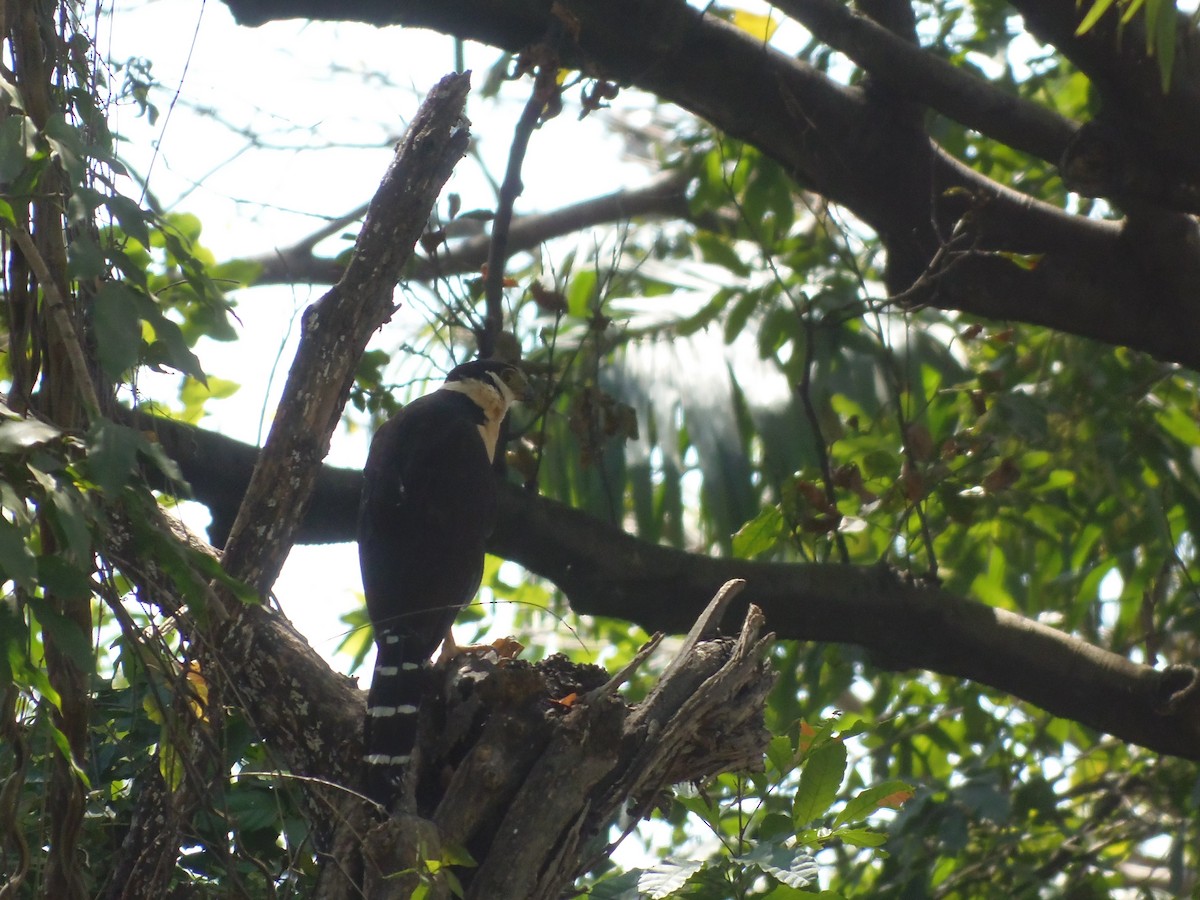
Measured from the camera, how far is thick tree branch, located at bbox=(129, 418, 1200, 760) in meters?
Answer: 3.67

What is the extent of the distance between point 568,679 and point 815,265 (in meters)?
3.09

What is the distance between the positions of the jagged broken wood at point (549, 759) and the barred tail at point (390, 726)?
1.8 inches

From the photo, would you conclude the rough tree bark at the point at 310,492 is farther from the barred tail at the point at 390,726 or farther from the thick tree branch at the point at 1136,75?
the thick tree branch at the point at 1136,75

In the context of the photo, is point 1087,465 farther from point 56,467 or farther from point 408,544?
point 56,467

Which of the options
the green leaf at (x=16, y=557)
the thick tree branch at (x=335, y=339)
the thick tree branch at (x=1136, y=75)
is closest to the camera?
the green leaf at (x=16, y=557)

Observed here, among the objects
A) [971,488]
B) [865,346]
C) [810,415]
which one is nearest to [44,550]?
[810,415]

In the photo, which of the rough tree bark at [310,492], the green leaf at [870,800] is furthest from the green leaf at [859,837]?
the rough tree bark at [310,492]

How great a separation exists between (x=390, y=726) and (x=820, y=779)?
Answer: 81 centimetres

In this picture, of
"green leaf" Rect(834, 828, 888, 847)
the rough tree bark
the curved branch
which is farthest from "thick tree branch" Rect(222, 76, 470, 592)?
the curved branch

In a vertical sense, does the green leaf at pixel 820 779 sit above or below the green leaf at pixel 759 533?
below

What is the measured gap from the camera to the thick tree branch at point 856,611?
3666mm

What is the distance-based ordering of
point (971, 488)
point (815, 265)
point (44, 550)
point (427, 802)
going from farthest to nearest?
point (815, 265) → point (971, 488) → point (427, 802) → point (44, 550)

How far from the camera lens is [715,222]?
21.3 ft

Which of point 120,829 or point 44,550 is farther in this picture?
point 120,829
